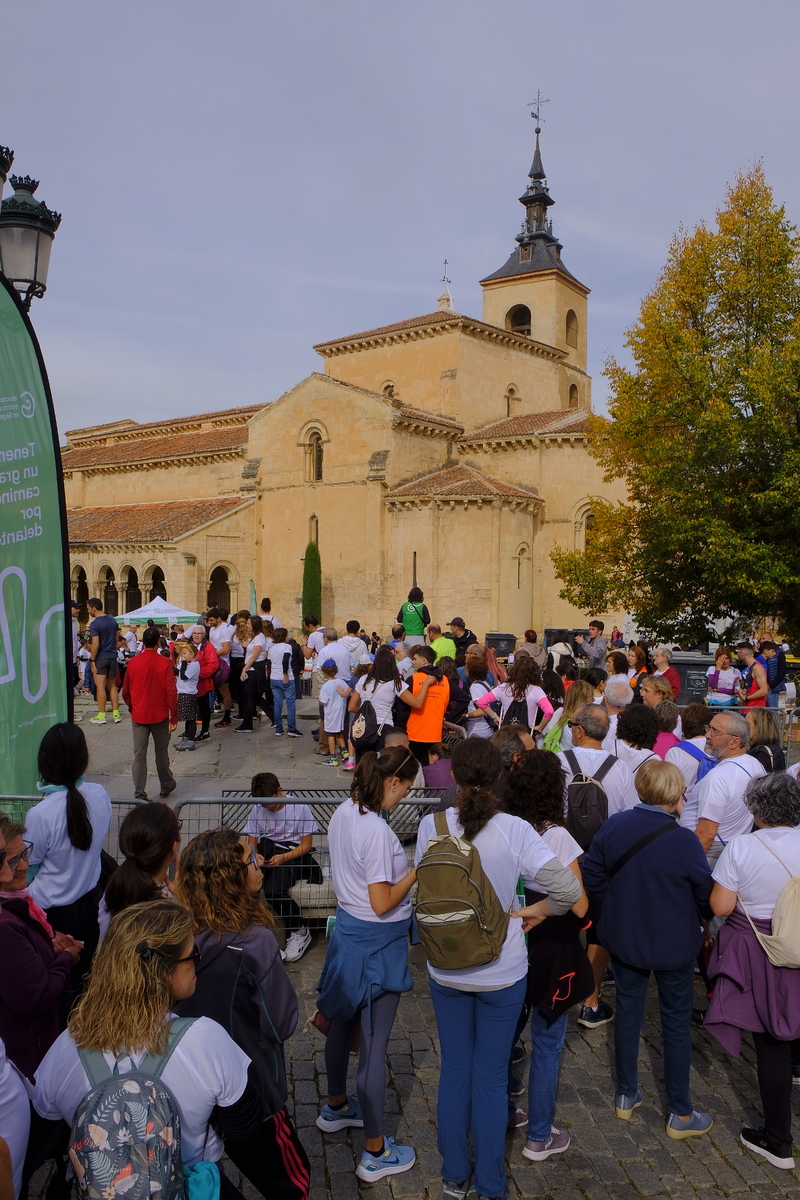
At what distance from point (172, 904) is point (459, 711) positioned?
7568 millimetres

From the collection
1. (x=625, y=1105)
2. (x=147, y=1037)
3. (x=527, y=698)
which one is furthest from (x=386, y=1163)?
(x=527, y=698)

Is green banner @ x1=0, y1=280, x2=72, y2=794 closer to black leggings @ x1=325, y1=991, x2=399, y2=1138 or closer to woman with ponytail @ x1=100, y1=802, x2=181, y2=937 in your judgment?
woman with ponytail @ x1=100, y1=802, x2=181, y2=937

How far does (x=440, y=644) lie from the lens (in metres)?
11.5

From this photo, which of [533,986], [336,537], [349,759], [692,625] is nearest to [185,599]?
[336,537]

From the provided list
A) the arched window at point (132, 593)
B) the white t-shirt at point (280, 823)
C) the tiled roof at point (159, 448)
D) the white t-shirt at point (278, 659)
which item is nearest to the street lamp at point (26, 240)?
the white t-shirt at point (280, 823)

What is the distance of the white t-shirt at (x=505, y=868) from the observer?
329 cm

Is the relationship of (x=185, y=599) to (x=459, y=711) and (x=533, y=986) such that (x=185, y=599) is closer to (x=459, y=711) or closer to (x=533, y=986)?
(x=459, y=711)

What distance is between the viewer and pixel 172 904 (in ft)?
8.13

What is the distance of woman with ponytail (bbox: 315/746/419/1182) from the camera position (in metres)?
3.63

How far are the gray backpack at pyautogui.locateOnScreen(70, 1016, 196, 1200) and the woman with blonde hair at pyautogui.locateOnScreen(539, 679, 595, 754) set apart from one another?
12.6ft

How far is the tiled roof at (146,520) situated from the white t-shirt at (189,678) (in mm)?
21879

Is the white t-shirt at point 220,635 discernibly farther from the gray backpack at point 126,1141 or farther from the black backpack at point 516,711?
the gray backpack at point 126,1141

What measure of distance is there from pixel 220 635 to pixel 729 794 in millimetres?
9154

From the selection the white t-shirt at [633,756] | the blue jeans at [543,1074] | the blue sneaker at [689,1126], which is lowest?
the blue sneaker at [689,1126]
